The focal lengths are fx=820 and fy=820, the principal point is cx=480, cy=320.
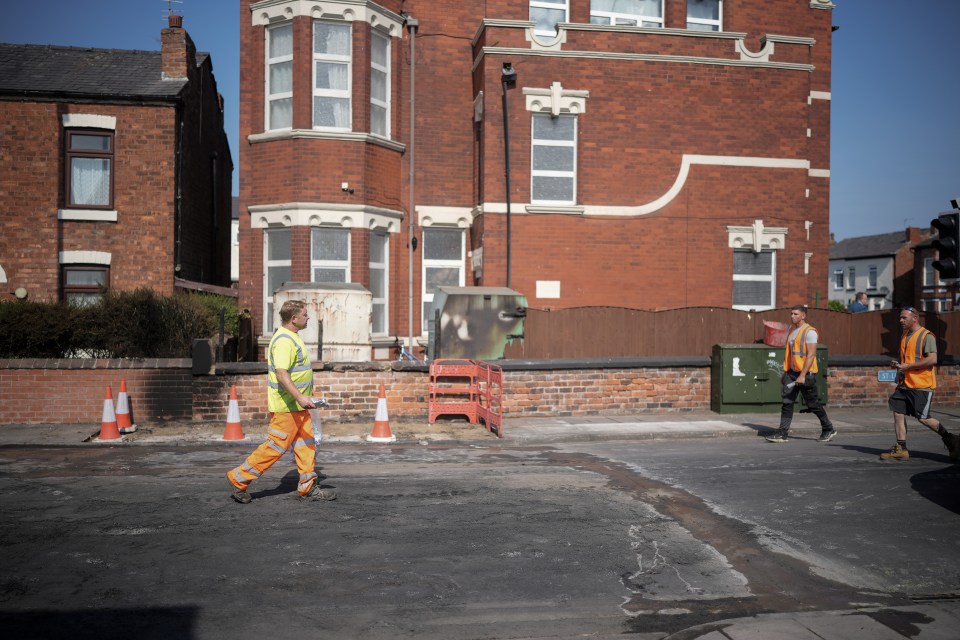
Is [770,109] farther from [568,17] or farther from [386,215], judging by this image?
[386,215]

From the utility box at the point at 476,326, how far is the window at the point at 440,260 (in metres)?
4.54

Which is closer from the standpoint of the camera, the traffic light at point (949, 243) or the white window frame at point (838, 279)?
the traffic light at point (949, 243)

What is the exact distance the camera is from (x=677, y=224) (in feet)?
60.7

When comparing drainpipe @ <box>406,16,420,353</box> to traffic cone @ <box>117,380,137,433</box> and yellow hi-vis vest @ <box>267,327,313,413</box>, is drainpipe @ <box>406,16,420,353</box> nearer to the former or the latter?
traffic cone @ <box>117,380,137,433</box>

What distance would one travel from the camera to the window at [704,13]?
1994cm

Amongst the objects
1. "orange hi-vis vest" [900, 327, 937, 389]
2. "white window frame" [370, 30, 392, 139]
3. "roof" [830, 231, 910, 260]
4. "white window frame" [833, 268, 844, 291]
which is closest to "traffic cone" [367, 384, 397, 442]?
"orange hi-vis vest" [900, 327, 937, 389]

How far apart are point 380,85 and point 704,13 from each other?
8.19 m

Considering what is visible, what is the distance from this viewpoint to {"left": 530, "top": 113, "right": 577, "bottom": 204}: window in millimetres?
17984

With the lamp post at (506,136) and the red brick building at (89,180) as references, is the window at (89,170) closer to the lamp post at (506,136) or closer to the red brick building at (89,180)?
the red brick building at (89,180)

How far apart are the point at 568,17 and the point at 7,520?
16.4 metres

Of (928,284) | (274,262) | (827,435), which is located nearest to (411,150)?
(274,262)

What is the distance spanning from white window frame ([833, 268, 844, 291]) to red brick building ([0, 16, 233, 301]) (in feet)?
210

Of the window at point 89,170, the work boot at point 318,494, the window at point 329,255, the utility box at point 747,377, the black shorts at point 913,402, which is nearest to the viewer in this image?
the work boot at point 318,494

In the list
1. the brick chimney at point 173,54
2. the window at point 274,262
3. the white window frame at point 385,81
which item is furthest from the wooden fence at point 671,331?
the brick chimney at point 173,54
